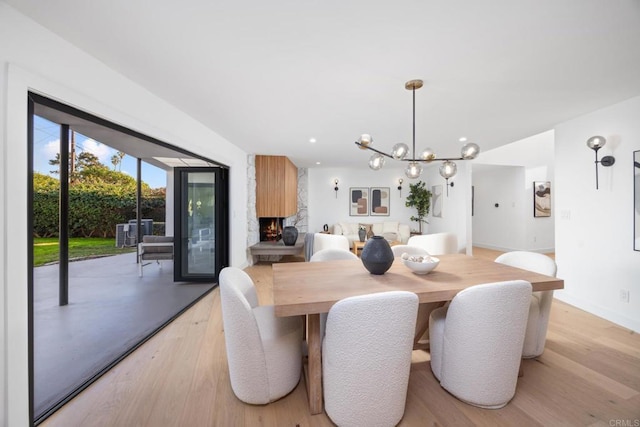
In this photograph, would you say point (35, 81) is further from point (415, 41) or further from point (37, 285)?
point (37, 285)

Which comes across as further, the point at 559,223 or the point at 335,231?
the point at 335,231

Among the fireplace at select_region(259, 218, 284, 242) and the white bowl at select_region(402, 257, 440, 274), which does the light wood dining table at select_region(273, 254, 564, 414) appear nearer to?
the white bowl at select_region(402, 257, 440, 274)

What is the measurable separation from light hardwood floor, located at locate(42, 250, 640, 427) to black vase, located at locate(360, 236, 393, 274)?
84 cm

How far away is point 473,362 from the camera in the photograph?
A: 148cm

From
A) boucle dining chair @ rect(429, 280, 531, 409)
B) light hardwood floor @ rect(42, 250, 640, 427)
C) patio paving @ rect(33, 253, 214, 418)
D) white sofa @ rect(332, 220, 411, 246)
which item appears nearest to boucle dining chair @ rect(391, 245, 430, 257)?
light hardwood floor @ rect(42, 250, 640, 427)

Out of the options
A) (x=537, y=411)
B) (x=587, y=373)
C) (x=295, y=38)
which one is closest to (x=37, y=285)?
(x=295, y=38)

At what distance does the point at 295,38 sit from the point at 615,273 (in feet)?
13.1

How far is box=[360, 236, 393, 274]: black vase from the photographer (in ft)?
6.17

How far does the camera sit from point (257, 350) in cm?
150

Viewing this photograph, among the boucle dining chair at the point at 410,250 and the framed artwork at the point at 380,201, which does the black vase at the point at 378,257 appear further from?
the framed artwork at the point at 380,201

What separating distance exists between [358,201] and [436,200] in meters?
2.16

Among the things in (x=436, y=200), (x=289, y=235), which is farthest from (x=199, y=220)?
(x=436, y=200)

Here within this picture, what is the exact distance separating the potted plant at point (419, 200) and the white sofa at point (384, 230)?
619mm

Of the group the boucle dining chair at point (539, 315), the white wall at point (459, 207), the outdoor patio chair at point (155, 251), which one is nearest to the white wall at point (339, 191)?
the white wall at point (459, 207)
